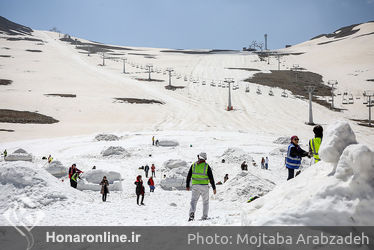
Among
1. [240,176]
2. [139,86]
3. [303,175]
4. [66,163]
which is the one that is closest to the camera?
[303,175]

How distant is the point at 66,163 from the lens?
2053cm

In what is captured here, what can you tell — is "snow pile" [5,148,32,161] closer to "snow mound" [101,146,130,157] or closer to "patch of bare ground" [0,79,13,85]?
"snow mound" [101,146,130,157]

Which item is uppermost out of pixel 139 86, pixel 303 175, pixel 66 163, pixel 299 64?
pixel 299 64

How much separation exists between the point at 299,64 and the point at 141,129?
275 ft

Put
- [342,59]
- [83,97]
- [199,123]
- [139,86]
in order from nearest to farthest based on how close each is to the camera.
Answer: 1. [199,123]
2. [83,97]
3. [139,86]
4. [342,59]

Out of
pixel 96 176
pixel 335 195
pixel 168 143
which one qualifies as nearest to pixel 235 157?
pixel 168 143

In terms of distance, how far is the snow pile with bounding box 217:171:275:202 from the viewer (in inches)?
391

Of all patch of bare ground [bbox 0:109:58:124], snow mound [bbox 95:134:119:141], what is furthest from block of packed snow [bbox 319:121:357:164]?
patch of bare ground [bbox 0:109:58:124]

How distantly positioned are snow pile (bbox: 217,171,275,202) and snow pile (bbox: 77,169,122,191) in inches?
215

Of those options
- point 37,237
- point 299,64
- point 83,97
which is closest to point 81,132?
point 83,97

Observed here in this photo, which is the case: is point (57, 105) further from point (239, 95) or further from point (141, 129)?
point (239, 95)

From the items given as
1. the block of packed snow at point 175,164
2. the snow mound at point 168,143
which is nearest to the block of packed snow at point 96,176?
the block of packed snow at point 175,164

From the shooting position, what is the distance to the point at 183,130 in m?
37.1

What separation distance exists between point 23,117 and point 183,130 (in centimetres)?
2235
